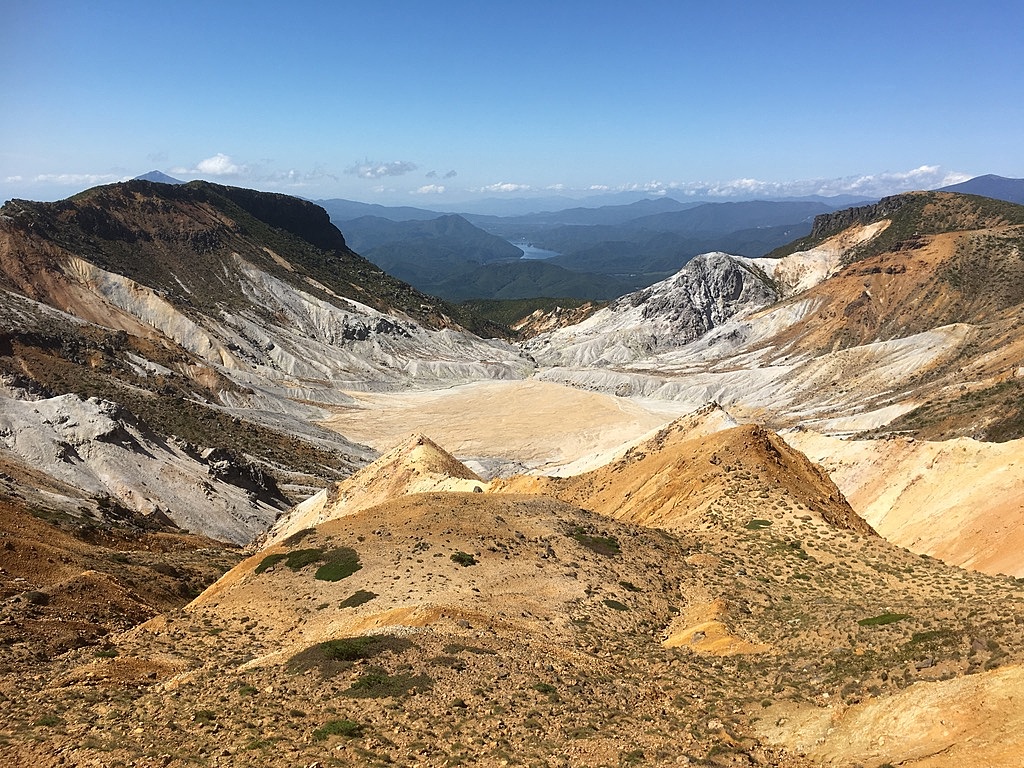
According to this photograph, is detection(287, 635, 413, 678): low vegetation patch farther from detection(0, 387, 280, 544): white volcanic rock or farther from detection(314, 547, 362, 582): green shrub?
detection(0, 387, 280, 544): white volcanic rock

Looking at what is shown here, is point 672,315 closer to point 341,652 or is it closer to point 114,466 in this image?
point 114,466

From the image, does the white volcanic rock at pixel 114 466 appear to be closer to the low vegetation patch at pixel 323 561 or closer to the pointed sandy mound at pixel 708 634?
the low vegetation patch at pixel 323 561

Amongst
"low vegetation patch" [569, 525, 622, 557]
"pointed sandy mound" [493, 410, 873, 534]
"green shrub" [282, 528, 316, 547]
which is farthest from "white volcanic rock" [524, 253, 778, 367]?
"green shrub" [282, 528, 316, 547]

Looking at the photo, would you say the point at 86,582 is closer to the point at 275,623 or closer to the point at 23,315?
the point at 275,623

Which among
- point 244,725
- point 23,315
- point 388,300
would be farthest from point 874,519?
point 388,300

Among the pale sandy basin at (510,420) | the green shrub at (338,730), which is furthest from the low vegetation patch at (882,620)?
the pale sandy basin at (510,420)

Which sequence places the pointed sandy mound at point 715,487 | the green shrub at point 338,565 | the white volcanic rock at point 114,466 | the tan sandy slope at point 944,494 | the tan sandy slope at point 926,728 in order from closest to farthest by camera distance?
the tan sandy slope at point 926,728, the green shrub at point 338,565, the pointed sandy mound at point 715,487, the tan sandy slope at point 944,494, the white volcanic rock at point 114,466
